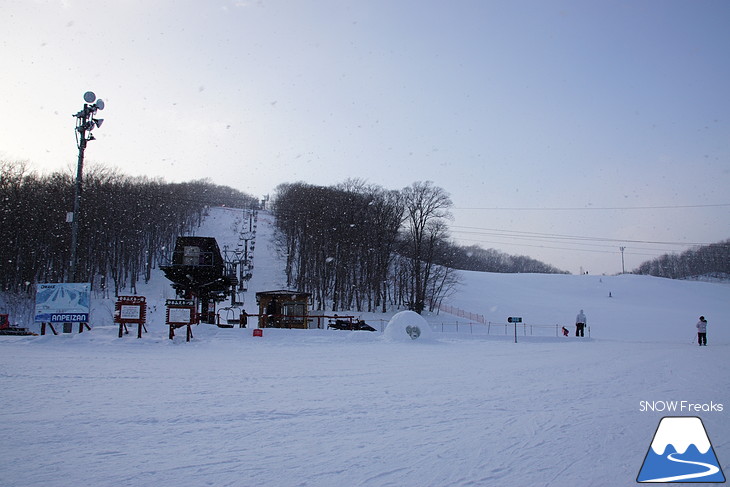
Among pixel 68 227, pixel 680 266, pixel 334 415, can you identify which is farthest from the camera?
pixel 680 266

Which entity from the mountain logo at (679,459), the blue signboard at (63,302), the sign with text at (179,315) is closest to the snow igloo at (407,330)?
the sign with text at (179,315)

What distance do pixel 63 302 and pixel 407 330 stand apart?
15224 millimetres

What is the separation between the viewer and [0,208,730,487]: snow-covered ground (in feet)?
15.7

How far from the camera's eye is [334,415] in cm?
705

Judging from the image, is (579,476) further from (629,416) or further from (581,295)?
(581,295)

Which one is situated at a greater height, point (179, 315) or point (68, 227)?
point (68, 227)

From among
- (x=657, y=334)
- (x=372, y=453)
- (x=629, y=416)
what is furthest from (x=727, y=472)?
(x=657, y=334)

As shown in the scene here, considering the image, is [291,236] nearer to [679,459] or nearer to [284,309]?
[284,309]

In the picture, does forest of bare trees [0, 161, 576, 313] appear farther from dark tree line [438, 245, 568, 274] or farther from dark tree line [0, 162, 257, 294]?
dark tree line [438, 245, 568, 274]

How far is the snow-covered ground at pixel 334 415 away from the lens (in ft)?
15.7

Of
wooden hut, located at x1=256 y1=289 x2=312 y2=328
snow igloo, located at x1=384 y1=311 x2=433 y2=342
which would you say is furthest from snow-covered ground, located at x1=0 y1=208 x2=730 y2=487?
wooden hut, located at x1=256 y1=289 x2=312 y2=328

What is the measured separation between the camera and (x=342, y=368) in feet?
41.0

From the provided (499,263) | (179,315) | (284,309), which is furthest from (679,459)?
(499,263)

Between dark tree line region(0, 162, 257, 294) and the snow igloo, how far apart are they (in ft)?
92.6
